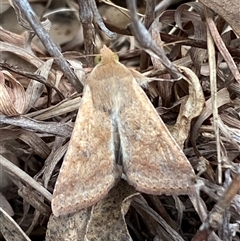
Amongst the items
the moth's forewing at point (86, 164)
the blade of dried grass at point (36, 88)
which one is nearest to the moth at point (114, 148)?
the moth's forewing at point (86, 164)

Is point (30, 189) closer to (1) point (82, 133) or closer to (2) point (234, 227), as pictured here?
(1) point (82, 133)

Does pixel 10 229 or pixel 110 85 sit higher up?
pixel 110 85

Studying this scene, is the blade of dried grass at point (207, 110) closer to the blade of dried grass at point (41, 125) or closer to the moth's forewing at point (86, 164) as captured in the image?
the moth's forewing at point (86, 164)

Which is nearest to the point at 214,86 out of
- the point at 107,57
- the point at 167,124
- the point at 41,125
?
the point at 167,124

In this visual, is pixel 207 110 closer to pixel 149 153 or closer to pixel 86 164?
pixel 149 153

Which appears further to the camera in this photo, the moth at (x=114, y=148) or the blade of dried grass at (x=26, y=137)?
the blade of dried grass at (x=26, y=137)
